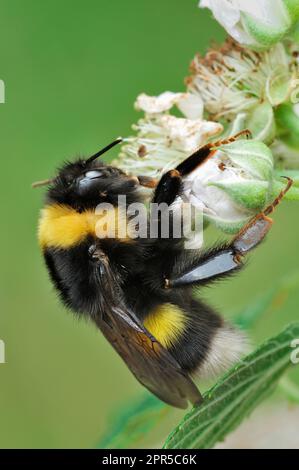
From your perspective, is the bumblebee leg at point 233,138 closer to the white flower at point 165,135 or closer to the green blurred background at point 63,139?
the white flower at point 165,135

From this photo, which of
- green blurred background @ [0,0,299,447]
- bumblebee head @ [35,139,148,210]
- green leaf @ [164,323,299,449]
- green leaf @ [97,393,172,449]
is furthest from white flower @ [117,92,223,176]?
green blurred background @ [0,0,299,447]

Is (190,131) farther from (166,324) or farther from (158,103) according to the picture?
(166,324)

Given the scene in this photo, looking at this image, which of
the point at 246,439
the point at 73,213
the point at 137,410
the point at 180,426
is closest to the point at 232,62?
the point at 73,213

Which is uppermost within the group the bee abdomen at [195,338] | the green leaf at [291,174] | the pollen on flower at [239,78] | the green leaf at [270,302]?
the pollen on flower at [239,78]

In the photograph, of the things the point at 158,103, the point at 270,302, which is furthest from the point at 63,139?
the point at 158,103

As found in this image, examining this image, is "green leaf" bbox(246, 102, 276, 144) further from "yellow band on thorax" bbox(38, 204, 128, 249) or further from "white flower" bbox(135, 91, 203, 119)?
"yellow band on thorax" bbox(38, 204, 128, 249)

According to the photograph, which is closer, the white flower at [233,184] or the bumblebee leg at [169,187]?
the white flower at [233,184]

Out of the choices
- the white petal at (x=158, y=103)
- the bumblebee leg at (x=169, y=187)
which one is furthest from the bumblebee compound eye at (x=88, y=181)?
the white petal at (x=158, y=103)
